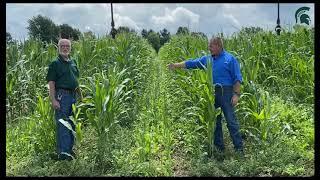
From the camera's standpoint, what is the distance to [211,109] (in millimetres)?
5977

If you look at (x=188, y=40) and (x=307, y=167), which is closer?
(x=307, y=167)

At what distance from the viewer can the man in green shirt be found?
580 centimetres

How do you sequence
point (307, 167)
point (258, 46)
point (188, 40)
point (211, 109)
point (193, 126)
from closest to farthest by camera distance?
point (307, 167), point (211, 109), point (193, 126), point (258, 46), point (188, 40)

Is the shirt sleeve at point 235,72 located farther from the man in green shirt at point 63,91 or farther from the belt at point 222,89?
the man in green shirt at point 63,91

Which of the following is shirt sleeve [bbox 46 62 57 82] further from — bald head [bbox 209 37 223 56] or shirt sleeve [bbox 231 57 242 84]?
shirt sleeve [bbox 231 57 242 84]

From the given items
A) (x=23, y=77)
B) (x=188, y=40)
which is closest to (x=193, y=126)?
(x=23, y=77)

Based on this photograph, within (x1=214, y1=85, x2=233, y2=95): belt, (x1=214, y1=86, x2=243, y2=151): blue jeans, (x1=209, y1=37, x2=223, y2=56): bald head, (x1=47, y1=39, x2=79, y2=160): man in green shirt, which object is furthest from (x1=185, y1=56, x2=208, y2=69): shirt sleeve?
(x1=47, y1=39, x2=79, y2=160): man in green shirt

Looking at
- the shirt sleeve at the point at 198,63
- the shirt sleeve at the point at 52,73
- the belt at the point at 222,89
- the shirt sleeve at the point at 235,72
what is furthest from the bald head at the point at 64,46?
the shirt sleeve at the point at 235,72

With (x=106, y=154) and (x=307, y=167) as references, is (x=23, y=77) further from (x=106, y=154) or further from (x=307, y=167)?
(x=307, y=167)

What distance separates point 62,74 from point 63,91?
0.24 m

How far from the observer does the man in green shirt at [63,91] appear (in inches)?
228

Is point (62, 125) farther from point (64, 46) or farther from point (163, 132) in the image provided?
point (163, 132)

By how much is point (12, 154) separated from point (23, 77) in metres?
2.31

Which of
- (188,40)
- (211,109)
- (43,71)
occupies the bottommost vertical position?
(211,109)
